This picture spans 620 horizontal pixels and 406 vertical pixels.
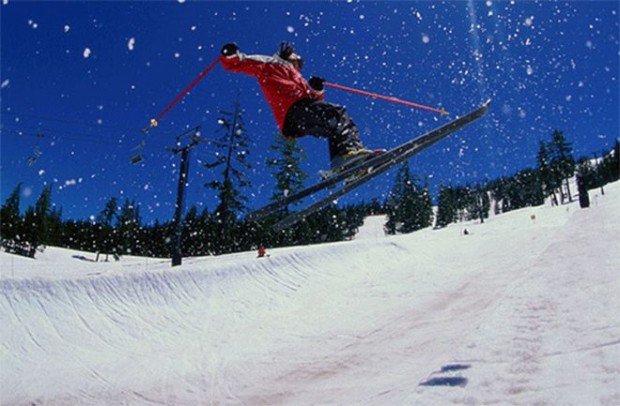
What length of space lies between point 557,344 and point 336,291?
7353 millimetres

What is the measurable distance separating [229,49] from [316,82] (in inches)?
58.1

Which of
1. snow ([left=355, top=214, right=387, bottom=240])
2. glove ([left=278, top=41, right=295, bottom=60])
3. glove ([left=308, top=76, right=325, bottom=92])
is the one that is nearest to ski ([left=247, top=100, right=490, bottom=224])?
glove ([left=308, top=76, right=325, bottom=92])

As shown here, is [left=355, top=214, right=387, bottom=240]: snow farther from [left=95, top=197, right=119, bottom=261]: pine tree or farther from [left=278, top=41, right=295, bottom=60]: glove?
[left=278, top=41, right=295, bottom=60]: glove

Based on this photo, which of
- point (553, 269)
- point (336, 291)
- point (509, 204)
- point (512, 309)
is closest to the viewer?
point (512, 309)

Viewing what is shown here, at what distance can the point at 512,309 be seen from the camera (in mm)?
5105

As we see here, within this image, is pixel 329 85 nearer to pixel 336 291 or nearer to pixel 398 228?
pixel 336 291

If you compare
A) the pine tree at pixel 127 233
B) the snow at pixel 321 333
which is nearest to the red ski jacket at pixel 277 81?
Result: the snow at pixel 321 333

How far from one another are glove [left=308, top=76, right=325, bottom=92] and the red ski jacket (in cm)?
24

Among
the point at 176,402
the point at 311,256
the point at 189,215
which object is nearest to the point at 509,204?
the point at 189,215

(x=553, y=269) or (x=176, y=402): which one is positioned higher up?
(x=553, y=269)

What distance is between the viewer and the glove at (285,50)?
6312 millimetres

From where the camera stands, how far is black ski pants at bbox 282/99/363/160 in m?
6.06

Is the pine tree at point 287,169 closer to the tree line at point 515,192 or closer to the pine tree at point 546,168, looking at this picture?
the tree line at point 515,192

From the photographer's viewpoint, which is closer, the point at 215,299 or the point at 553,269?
the point at 553,269
